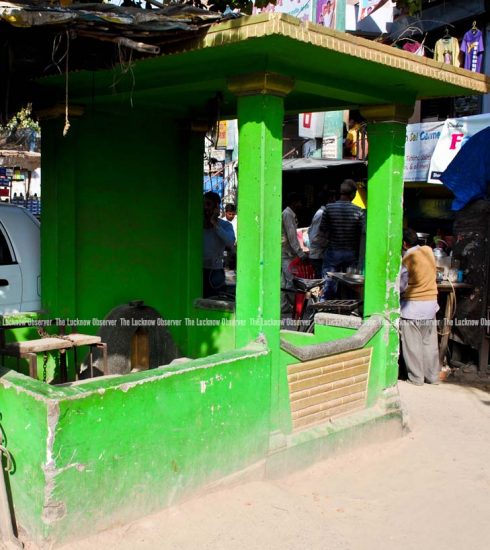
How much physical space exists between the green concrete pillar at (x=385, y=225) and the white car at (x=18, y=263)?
3265 millimetres

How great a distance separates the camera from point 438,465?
203 inches

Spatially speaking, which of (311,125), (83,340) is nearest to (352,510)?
(83,340)

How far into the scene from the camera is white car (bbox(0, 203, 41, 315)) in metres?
6.16

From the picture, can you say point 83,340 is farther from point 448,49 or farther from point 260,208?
point 448,49

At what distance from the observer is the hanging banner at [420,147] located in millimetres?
10789

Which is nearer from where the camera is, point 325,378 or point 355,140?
point 325,378

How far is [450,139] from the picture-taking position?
10484 millimetres

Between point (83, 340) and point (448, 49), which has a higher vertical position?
point (448, 49)

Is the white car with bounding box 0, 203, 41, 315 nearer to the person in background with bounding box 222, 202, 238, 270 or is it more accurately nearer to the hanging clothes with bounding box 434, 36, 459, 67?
the person in background with bounding box 222, 202, 238, 270

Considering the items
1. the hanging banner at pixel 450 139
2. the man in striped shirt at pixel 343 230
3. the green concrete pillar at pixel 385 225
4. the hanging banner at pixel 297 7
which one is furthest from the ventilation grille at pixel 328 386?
the hanging banner at pixel 297 7

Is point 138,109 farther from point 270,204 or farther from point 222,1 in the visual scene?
point 270,204

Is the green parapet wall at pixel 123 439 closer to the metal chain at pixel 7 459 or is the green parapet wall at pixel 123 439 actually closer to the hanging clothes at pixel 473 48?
the metal chain at pixel 7 459

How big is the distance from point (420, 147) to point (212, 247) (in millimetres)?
5399

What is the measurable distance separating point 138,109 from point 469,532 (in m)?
4.68
